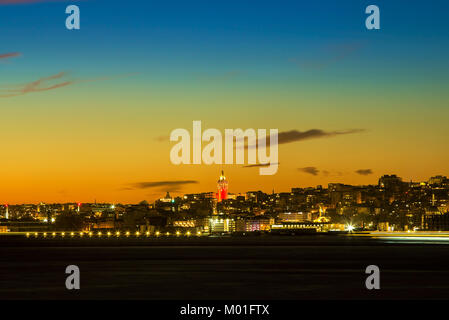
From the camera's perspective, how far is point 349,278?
4650 centimetres

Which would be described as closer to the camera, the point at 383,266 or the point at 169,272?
the point at 169,272

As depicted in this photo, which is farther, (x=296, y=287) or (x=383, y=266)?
(x=383, y=266)

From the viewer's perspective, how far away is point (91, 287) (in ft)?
131
